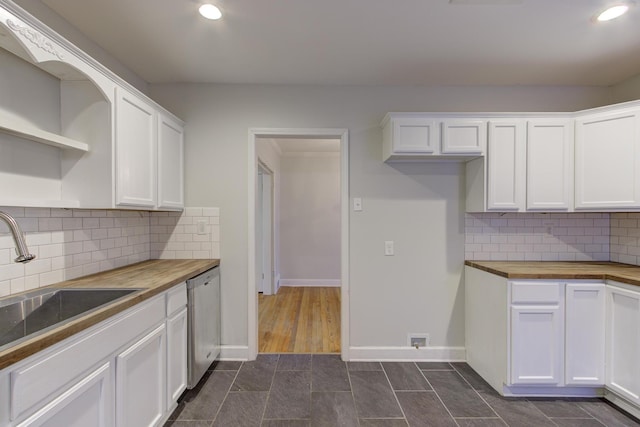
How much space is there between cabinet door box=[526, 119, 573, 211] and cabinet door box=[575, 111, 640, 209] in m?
0.07

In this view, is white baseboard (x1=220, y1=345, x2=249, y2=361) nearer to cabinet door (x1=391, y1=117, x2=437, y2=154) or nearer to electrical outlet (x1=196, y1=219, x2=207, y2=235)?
electrical outlet (x1=196, y1=219, x2=207, y2=235)

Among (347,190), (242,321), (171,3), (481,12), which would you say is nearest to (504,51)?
(481,12)

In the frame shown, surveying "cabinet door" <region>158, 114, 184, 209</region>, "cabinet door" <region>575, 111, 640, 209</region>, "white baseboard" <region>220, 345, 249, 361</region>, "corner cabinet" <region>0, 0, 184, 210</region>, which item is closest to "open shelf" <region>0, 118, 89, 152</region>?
"corner cabinet" <region>0, 0, 184, 210</region>

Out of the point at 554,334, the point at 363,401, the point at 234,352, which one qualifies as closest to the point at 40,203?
the point at 234,352

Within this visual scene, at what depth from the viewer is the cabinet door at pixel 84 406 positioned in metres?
1.01

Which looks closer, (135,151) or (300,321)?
(135,151)

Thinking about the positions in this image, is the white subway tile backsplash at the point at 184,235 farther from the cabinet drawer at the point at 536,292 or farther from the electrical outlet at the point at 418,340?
the cabinet drawer at the point at 536,292

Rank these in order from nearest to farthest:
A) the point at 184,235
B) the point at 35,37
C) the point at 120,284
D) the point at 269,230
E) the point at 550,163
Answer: the point at 35,37 → the point at 120,284 → the point at 550,163 → the point at 184,235 → the point at 269,230

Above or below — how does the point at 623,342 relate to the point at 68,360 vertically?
below

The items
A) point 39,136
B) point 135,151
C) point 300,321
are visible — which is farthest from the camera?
point 300,321

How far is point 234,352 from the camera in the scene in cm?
256

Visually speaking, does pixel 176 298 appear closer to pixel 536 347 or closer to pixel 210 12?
pixel 210 12

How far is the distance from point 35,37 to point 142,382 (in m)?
1.71

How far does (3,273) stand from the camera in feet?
4.55
